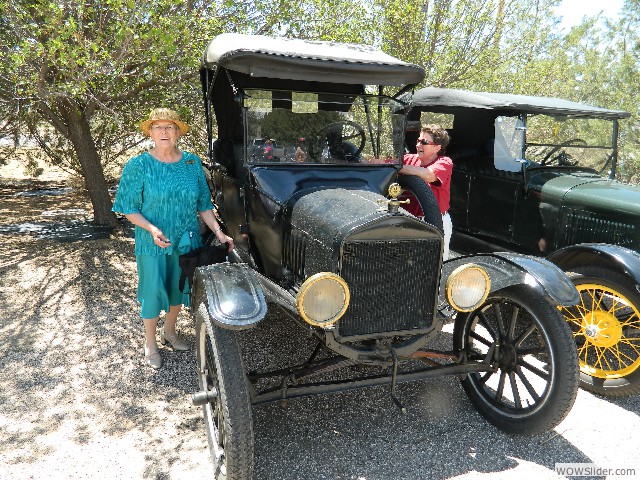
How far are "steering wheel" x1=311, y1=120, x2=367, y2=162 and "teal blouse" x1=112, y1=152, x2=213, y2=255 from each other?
831mm

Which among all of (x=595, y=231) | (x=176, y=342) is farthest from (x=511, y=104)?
(x=176, y=342)

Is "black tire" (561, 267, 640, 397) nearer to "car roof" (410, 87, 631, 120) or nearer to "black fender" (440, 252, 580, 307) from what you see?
"black fender" (440, 252, 580, 307)

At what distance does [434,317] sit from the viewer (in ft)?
8.53

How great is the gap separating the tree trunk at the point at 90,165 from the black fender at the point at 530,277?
17.7 ft

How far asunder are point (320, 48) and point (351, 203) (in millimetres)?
1272

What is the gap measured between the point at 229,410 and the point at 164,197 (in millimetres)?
1561

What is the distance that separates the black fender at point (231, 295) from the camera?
7.32 ft

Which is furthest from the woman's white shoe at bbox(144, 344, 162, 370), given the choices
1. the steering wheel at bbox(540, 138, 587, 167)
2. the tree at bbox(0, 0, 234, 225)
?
the steering wheel at bbox(540, 138, 587, 167)

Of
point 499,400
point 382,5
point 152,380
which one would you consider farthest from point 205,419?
point 382,5

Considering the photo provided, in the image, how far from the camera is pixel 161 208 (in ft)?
10.6

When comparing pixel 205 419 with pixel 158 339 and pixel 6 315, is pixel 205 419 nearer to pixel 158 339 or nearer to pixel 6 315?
pixel 158 339

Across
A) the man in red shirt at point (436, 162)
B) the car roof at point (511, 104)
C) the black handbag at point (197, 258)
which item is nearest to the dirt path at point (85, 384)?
the black handbag at point (197, 258)

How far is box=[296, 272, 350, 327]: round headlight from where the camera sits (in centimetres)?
222

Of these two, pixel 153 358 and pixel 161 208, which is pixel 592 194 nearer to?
pixel 161 208
